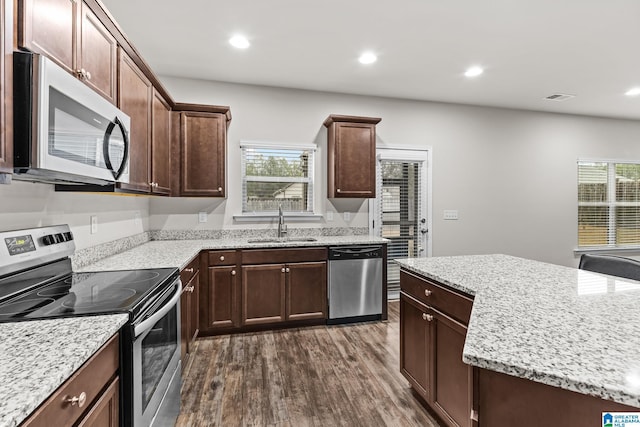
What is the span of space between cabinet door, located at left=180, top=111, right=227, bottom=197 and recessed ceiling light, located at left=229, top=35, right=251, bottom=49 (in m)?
0.76

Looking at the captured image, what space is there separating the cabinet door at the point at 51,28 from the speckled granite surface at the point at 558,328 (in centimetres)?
177

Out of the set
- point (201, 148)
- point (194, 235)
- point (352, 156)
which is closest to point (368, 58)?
point (352, 156)

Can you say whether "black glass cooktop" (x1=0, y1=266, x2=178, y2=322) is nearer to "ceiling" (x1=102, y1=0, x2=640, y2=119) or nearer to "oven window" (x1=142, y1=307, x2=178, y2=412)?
"oven window" (x1=142, y1=307, x2=178, y2=412)

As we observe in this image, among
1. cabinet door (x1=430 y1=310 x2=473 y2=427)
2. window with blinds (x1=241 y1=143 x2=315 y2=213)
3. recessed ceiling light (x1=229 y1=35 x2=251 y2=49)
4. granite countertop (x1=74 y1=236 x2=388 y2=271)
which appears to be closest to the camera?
cabinet door (x1=430 y1=310 x2=473 y2=427)

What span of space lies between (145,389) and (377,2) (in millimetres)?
2696

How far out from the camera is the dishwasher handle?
3383 millimetres

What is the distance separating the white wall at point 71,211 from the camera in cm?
154

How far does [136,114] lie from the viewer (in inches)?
88.0

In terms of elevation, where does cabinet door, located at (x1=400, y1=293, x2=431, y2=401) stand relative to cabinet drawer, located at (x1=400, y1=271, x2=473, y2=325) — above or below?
below

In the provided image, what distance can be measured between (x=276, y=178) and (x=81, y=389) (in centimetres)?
314

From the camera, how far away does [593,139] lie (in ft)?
16.6

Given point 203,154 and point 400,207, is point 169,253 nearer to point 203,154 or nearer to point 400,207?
point 203,154

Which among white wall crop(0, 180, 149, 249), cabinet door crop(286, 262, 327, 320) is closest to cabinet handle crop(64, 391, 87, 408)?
white wall crop(0, 180, 149, 249)

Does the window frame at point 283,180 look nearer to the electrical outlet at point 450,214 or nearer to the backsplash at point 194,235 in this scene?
the backsplash at point 194,235
